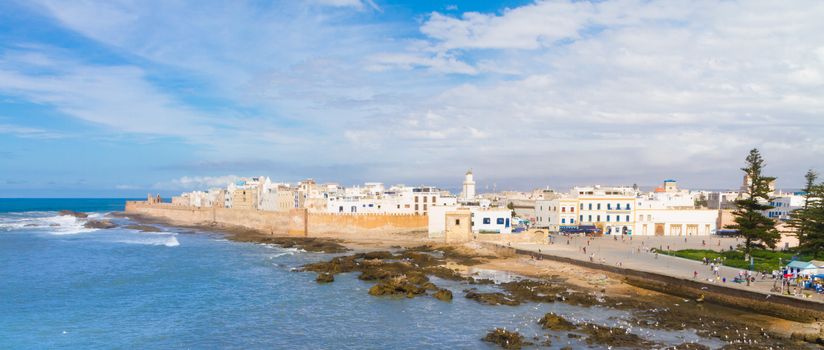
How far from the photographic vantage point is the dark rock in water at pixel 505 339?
20.8 metres

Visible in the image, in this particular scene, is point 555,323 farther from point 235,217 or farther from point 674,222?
point 235,217

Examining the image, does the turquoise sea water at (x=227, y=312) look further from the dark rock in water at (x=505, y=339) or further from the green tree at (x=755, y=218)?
the green tree at (x=755, y=218)

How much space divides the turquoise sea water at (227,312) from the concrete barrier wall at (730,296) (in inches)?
218

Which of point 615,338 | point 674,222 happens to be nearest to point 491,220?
point 674,222

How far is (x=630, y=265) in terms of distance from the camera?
3488 centimetres

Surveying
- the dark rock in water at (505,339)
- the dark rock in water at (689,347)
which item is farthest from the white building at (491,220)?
the dark rock in water at (689,347)

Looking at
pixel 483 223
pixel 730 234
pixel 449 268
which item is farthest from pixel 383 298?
pixel 730 234

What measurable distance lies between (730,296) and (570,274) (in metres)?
10.1

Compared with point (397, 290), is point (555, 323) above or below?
above

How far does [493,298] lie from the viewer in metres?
28.3

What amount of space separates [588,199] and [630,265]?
26.9 meters

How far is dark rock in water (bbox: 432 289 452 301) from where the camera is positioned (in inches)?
1142

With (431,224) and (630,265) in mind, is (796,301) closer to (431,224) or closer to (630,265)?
(630,265)

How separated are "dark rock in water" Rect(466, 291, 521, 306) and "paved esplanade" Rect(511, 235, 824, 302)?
30.2 feet
